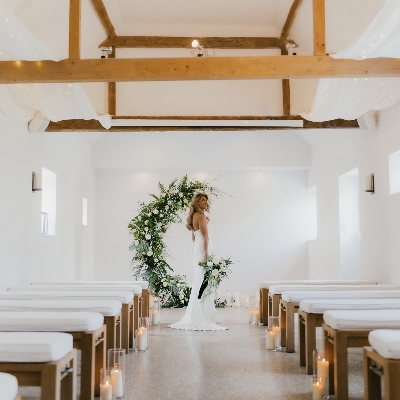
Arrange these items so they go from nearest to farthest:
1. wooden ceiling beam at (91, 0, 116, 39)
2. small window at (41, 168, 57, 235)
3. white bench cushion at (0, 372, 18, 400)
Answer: white bench cushion at (0, 372, 18, 400) → wooden ceiling beam at (91, 0, 116, 39) → small window at (41, 168, 57, 235)

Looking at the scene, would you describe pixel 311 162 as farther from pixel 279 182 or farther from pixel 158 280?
pixel 158 280

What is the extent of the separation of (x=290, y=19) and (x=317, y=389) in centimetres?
546

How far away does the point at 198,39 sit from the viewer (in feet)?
26.3

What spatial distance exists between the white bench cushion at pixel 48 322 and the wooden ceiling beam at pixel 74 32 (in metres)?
2.07

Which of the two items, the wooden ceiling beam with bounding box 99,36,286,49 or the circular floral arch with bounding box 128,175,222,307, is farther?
the wooden ceiling beam with bounding box 99,36,286,49

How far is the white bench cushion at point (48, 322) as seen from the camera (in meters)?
3.10

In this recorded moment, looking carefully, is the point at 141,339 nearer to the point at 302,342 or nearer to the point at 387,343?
the point at 302,342

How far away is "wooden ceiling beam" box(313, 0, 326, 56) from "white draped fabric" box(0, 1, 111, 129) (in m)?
1.97

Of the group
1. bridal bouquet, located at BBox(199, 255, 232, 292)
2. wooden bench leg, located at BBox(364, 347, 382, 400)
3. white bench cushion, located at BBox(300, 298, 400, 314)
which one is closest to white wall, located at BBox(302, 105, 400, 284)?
bridal bouquet, located at BBox(199, 255, 232, 292)

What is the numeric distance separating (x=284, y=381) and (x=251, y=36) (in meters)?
5.60

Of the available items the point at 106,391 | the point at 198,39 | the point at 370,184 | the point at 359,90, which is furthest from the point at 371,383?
the point at 198,39

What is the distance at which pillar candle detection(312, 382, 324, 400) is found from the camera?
3.27 meters

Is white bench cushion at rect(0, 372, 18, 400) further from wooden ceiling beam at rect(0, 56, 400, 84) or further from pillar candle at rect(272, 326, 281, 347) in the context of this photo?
pillar candle at rect(272, 326, 281, 347)

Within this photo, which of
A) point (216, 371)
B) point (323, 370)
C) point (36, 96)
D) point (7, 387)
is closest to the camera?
point (7, 387)
